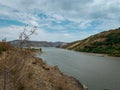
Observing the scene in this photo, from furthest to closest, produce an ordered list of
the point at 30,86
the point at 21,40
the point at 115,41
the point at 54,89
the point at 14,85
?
1. the point at 115,41
2. the point at 54,89
3. the point at 30,86
4. the point at 14,85
5. the point at 21,40

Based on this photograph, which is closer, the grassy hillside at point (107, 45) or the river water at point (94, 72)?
the river water at point (94, 72)

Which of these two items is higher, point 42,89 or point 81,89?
point 42,89

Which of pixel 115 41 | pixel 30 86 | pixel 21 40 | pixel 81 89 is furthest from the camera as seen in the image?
pixel 115 41

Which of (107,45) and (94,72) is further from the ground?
(107,45)

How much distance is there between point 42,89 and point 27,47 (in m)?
7.01

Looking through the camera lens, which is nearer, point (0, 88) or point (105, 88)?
point (0, 88)

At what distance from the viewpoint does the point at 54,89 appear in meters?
12.7

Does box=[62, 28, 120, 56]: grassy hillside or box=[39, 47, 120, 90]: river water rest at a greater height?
box=[62, 28, 120, 56]: grassy hillside

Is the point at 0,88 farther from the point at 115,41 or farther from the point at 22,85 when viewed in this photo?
the point at 115,41

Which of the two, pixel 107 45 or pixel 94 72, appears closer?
pixel 94 72

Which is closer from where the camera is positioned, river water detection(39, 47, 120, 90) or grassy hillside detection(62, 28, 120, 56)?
river water detection(39, 47, 120, 90)

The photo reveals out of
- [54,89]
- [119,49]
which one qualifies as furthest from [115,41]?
[54,89]

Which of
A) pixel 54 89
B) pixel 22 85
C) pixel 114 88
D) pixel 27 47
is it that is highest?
pixel 27 47

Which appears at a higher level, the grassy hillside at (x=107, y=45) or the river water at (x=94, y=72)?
the grassy hillside at (x=107, y=45)
